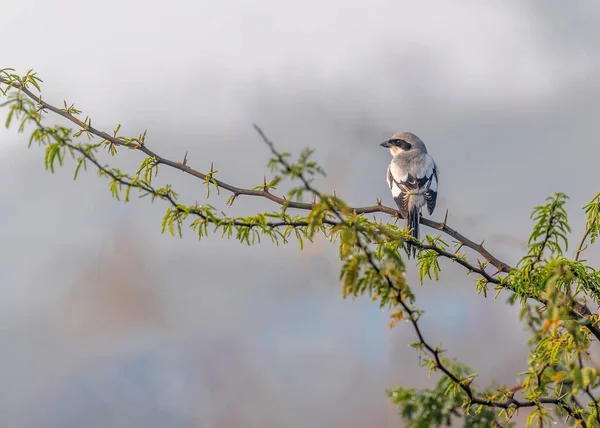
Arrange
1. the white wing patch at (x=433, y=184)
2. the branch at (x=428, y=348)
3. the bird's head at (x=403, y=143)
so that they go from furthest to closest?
the bird's head at (x=403, y=143), the white wing patch at (x=433, y=184), the branch at (x=428, y=348)

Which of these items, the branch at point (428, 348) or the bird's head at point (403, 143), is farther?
the bird's head at point (403, 143)

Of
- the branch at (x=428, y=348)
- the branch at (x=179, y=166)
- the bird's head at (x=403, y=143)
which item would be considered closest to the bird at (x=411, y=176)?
the bird's head at (x=403, y=143)

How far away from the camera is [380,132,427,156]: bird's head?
11094 mm

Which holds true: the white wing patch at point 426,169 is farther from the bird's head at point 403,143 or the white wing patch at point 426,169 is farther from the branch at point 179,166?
the branch at point 179,166

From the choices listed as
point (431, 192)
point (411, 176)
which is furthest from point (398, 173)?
point (431, 192)

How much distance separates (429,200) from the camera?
927cm

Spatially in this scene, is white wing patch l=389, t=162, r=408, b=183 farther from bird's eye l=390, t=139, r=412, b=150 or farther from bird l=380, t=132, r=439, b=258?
bird's eye l=390, t=139, r=412, b=150

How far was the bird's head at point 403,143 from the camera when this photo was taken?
1109cm

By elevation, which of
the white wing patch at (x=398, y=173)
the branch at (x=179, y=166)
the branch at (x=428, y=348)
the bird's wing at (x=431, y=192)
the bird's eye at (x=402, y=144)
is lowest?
the branch at (x=428, y=348)

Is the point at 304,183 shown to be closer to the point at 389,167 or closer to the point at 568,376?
the point at 568,376

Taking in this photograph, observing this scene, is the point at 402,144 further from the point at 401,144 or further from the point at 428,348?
the point at 428,348

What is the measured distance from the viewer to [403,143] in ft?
36.6

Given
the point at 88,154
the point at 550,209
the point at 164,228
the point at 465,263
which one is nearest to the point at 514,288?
the point at 465,263

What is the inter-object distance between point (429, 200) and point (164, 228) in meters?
6.25
